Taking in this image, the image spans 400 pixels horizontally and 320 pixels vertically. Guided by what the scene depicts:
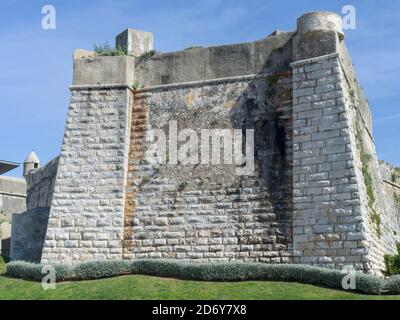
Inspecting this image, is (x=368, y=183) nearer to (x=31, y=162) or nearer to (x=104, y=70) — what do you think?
(x=104, y=70)

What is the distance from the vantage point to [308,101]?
19844 millimetres

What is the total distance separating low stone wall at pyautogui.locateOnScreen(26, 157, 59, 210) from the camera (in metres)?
26.1

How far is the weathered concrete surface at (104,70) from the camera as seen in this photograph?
2230 cm

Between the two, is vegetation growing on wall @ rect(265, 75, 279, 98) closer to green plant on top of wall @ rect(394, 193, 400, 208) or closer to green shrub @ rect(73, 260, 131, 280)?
green shrub @ rect(73, 260, 131, 280)

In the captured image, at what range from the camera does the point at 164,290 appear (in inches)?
680

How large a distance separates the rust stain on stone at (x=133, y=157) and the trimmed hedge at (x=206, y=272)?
1682 mm

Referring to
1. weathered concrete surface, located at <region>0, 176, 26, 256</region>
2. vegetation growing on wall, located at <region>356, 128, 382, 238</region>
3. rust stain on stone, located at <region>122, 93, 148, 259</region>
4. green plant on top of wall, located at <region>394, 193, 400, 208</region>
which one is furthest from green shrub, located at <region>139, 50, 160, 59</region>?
weathered concrete surface, located at <region>0, 176, 26, 256</region>

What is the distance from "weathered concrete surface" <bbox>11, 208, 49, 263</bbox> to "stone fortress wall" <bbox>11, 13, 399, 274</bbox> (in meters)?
2.54

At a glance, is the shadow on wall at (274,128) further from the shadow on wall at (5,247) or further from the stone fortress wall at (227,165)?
the shadow on wall at (5,247)

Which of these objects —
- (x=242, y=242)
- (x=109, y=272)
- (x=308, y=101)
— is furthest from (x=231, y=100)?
(x=109, y=272)

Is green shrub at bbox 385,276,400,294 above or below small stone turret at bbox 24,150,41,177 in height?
below

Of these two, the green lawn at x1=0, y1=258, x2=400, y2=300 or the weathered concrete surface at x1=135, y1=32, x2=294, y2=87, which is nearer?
the green lawn at x1=0, y1=258, x2=400, y2=300

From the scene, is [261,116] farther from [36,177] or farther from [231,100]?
Result: [36,177]

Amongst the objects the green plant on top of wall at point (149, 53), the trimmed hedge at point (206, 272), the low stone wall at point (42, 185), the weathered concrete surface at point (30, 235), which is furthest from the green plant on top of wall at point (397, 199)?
the weathered concrete surface at point (30, 235)
